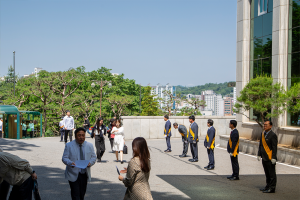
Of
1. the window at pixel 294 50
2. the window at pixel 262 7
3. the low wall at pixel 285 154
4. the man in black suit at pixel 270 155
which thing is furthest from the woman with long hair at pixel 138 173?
the window at pixel 262 7

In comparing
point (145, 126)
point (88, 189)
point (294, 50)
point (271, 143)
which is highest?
point (294, 50)

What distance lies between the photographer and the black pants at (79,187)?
4883 millimetres

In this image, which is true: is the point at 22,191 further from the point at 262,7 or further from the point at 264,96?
the point at 262,7

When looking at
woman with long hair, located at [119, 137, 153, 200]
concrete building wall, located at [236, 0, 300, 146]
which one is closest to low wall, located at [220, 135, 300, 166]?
concrete building wall, located at [236, 0, 300, 146]

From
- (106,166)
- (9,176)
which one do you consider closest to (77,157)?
(9,176)

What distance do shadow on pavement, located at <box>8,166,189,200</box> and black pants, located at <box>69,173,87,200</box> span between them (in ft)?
4.82

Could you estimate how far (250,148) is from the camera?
13.9 m

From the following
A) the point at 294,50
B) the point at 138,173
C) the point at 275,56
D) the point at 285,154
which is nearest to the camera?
the point at 138,173

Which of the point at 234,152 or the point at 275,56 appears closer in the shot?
the point at 234,152

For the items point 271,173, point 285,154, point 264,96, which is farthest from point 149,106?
point 271,173

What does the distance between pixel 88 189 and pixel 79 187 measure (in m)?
2.24

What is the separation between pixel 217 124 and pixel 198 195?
17158 millimetres

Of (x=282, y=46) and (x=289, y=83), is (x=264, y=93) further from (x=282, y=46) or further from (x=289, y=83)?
(x=282, y=46)

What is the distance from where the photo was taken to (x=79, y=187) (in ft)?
16.3
